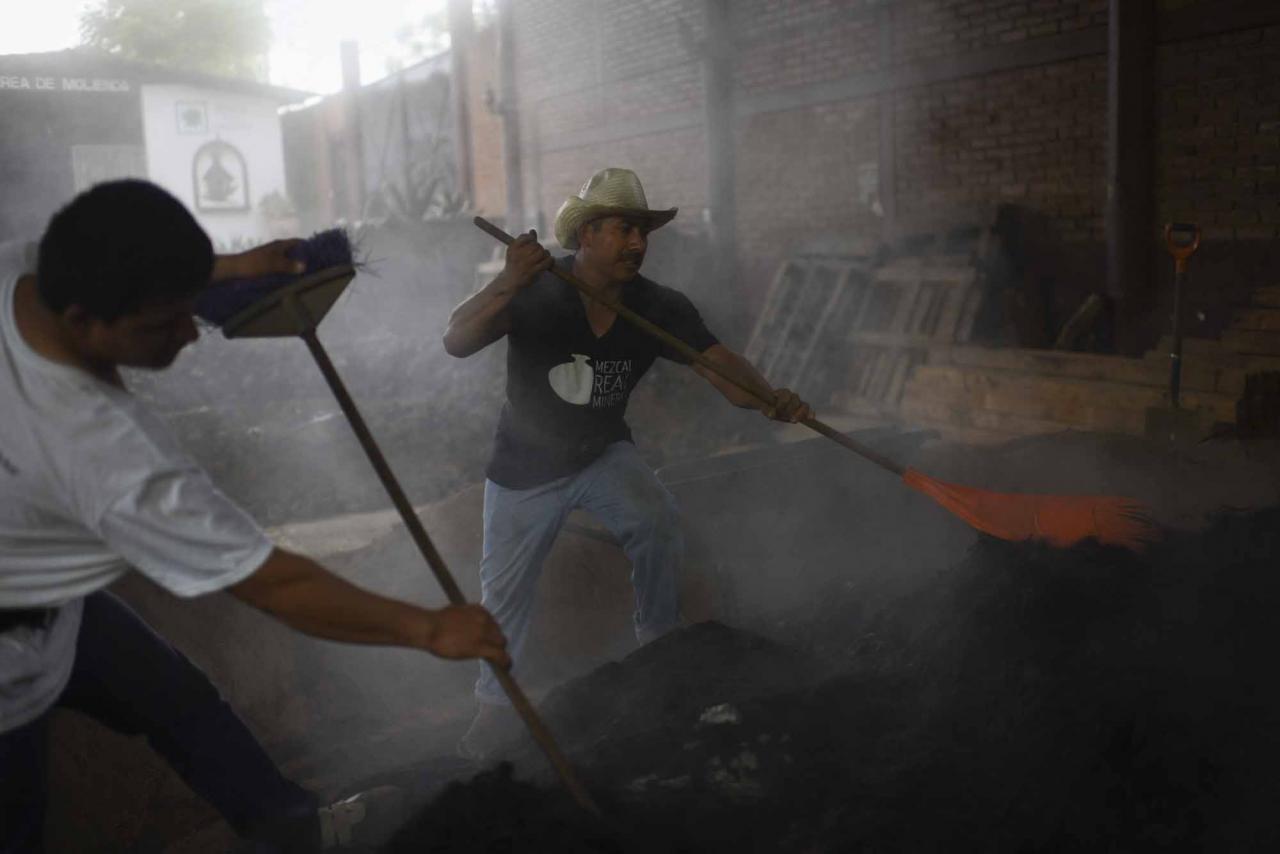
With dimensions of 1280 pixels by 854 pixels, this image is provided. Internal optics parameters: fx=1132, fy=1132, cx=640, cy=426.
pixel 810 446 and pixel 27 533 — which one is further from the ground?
pixel 27 533

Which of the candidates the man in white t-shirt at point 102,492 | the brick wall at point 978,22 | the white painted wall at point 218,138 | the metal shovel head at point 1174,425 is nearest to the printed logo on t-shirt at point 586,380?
the man in white t-shirt at point 102,492

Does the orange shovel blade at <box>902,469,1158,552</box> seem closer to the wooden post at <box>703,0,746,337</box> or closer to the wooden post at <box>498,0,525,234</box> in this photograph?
the wooden post at <box>703,0,746,337</box>

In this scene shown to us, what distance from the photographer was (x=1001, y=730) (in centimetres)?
A: 326

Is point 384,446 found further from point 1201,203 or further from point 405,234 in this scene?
point 405,234

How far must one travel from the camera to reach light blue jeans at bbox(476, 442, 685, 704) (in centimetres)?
418

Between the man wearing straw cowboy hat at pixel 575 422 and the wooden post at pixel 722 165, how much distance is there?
832 centimetres

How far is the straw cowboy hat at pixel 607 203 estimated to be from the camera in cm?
409

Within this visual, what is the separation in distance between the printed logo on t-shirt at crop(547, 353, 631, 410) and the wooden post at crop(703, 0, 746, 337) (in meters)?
8.37

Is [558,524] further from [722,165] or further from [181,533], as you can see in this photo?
[722,165]

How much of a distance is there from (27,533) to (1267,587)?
3.65 metres

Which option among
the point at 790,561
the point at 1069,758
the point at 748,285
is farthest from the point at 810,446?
the point at 748,285

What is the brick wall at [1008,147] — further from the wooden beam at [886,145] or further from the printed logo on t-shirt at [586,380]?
the printed logo on t-shirt at [586,380]

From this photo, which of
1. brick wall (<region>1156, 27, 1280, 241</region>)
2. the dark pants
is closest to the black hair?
the dark pants

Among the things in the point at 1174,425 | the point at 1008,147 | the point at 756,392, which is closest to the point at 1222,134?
the point at 1008,147
